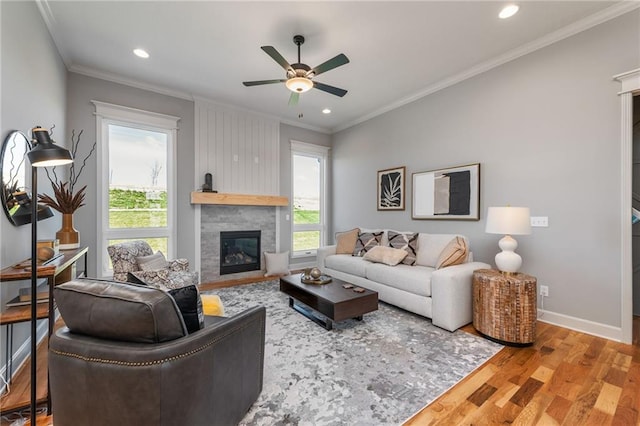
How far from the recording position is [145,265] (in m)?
2.76

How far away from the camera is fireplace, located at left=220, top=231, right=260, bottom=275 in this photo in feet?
15.8

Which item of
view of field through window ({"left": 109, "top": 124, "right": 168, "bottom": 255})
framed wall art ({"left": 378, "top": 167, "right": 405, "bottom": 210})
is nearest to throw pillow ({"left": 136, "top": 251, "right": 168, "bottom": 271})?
view of field through window ({"left": 109, "top": 124, "right": 168, "bottom": 255})

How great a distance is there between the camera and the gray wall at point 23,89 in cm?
187

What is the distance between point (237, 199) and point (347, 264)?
7.45 ft

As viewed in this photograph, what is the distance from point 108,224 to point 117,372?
366 cm

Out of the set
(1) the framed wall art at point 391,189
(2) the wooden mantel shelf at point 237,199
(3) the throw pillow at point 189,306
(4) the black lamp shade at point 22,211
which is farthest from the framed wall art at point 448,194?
(4) the black lamp shade at point 22,211

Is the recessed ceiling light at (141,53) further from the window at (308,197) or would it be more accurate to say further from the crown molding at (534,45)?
the crown molding at (534,45)

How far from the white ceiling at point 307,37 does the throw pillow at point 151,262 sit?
2417mm

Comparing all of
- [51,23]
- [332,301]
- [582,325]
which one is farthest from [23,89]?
[582,325]

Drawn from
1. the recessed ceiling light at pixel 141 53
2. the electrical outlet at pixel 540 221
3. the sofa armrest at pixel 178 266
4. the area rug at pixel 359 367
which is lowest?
the area rug at pixel 359 367

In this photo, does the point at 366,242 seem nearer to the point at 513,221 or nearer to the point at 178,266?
the point at 513,221

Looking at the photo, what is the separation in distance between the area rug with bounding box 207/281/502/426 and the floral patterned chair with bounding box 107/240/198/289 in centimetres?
100

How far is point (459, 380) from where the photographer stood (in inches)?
75.7

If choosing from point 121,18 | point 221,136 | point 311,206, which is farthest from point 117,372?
point 311,206
